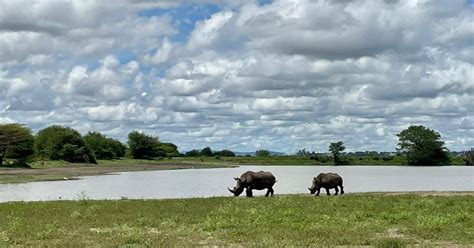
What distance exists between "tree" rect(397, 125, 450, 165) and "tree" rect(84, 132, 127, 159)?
72233 mm

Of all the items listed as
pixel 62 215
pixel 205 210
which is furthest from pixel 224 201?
pixel 62 215

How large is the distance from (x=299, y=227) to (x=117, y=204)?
12407 mm

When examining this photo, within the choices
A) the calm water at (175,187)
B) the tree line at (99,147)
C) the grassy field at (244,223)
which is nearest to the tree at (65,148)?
the tree line at (99,147)

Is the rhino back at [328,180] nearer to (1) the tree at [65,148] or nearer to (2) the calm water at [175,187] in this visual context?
(2) the calm water at [175,187]

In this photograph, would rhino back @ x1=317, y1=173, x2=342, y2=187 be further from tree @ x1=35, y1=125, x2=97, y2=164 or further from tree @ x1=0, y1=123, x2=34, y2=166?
tree @ x1=35, y1=125, x2=97, y2=164

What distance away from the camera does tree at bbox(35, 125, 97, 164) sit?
12269 centimetres

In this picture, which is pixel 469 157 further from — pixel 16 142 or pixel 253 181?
pixel 253 181

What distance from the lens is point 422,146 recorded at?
140 metres

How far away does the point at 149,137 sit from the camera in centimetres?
17275

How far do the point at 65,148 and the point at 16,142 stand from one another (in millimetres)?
12546

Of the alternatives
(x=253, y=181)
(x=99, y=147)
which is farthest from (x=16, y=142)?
(x=253, y=181)

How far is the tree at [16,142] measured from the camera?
10844 cm

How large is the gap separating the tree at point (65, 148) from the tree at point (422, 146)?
6956 centimetres

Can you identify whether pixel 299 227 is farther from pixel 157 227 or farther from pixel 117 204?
pixel 117 204
